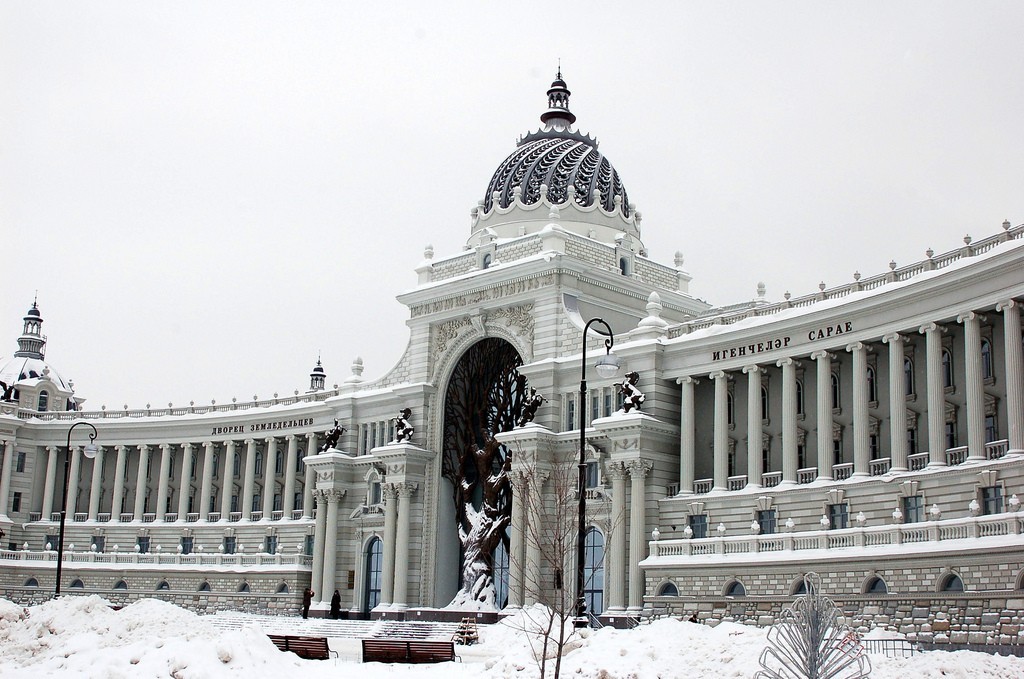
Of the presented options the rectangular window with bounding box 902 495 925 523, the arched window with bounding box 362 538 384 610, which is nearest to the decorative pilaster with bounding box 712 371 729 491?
the rectangular window with bounding box 902 495 925 523

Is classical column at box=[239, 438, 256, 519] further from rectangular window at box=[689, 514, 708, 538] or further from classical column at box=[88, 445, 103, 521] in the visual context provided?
rectangular window at box=[689, 514, 708, 538]

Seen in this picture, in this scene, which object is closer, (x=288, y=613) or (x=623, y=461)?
(x=623, y=461)

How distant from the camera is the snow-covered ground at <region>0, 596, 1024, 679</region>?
30781 mm

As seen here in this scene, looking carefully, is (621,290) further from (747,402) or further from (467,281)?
(747,402)

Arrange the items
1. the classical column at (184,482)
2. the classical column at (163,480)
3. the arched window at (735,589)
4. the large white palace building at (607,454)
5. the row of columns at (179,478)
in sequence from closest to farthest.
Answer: the large white palace building at (607,454)
the arched window at (735,589)
the row of columns at (179,478)
the classical column at (184,482)
the classical column at (163,480)

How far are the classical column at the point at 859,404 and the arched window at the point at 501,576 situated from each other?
74.2ft

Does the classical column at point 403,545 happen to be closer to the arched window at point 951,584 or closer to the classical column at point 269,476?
the classical column at point 269,476

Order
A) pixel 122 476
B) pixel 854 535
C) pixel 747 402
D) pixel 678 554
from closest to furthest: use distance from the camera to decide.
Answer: pixel 854 535 → pixel 678 554 → pixel 747 402 → pixel 122 476

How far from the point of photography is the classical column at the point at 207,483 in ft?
293

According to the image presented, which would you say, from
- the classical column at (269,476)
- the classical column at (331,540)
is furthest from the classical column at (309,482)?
the classical column at (331,540)

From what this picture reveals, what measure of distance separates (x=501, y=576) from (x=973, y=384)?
29.9 m

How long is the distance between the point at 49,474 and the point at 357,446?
3246 centimetres

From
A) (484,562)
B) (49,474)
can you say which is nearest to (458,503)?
(484,562)

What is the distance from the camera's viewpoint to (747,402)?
60.2 metres
